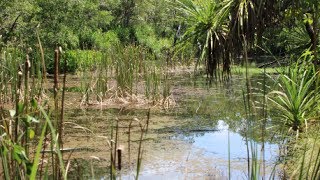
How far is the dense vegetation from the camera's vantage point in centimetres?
138

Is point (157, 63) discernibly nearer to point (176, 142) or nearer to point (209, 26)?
point (176, 142)

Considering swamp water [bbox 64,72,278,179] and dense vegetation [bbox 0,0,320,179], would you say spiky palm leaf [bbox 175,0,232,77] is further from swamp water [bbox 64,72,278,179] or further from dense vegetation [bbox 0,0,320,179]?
swamp water [bbox 64,72,278,179]

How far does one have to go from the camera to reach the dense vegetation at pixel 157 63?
4.53 ft

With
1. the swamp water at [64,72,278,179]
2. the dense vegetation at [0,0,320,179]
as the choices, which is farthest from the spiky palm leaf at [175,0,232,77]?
the swamp water at [64,72,278,179]

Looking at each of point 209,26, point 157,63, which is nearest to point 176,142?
point 209,26

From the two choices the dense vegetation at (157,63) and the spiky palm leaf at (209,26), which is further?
the spiky palm leaf at (209,26)

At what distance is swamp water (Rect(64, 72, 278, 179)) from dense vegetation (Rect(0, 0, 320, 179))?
405 millimetres

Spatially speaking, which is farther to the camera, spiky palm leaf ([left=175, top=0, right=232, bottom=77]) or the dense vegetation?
spiky palm leaf ([left=175, top=0, right=232, bottom=77])

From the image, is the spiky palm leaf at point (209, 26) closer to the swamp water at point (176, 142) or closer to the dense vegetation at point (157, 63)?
the dense vegetation at point (157, 63)

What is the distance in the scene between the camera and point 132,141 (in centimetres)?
594

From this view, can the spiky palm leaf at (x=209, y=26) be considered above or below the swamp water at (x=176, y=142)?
above

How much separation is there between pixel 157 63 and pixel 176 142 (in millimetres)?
3997

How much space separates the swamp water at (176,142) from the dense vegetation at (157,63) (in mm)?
405

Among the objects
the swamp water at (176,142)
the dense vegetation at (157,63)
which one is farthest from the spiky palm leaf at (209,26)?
the swamp water at (176,142)
